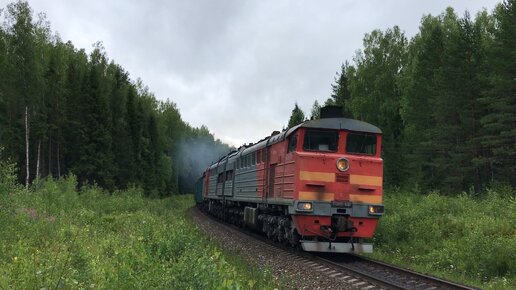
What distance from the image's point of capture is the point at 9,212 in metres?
12.6

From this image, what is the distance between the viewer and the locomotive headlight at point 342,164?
1335cm

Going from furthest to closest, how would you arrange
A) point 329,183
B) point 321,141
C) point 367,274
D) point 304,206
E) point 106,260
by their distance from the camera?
Result: 1. point 321,141
2. point 329,183
3. point 304,206
4. point 367,274
5. point 106,260

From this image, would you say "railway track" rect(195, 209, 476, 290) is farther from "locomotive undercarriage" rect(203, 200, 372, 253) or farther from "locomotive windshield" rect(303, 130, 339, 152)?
"locomotive windshield" rect(303, 130, 339, 152)

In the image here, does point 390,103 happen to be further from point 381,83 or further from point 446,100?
point 446,100

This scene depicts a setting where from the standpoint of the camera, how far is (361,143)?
46.1 feet

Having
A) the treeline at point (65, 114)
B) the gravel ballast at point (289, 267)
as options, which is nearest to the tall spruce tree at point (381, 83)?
the treeline at point (65, 114)

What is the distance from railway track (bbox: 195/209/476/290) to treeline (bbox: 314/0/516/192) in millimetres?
18652

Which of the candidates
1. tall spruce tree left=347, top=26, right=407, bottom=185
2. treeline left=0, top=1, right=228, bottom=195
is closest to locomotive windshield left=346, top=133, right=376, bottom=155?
treeline left=0, top=1, right=228, bottom=195

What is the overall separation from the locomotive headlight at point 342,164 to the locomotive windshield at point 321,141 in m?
0.46

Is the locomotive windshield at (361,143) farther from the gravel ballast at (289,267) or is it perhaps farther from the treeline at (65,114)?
the treeline at (65,114)

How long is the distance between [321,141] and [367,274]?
4481 mm

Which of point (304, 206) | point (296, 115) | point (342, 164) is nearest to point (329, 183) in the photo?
point (342, 164)

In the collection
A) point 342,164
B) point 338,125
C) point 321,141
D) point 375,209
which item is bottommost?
point 375,209

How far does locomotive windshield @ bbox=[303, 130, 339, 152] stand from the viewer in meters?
13.6
